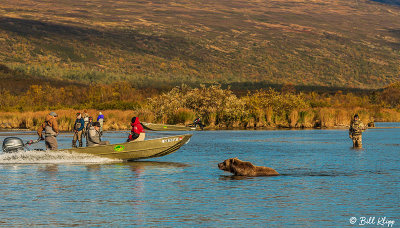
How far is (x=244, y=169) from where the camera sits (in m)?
24.1

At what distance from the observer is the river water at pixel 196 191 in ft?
54.2

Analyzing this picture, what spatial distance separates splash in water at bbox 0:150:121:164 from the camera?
28594 millimetres

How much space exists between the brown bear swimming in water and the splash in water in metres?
7.38

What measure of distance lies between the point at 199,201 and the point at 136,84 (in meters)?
119

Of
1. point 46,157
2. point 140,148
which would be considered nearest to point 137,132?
point 140,148

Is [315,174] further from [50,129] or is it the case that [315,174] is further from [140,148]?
[50,129]

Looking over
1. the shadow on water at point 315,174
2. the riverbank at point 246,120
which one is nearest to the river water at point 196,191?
the shadow on water at point 315,174

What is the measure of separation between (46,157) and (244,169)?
9610mm

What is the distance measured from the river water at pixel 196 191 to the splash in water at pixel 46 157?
0.04m

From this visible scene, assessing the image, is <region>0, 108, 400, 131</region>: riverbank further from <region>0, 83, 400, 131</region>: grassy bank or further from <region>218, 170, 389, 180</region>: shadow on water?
<region>218, 170, 389, 180</region>: shadow on water

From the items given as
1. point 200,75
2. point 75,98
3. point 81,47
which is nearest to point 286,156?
point 75,98

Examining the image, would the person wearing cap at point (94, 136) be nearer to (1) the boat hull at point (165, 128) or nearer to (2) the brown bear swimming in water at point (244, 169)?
(2) the brown bear swimming in water at point (244, 169)

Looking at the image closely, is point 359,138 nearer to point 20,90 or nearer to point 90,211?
point 90,211

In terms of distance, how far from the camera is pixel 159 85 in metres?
142
